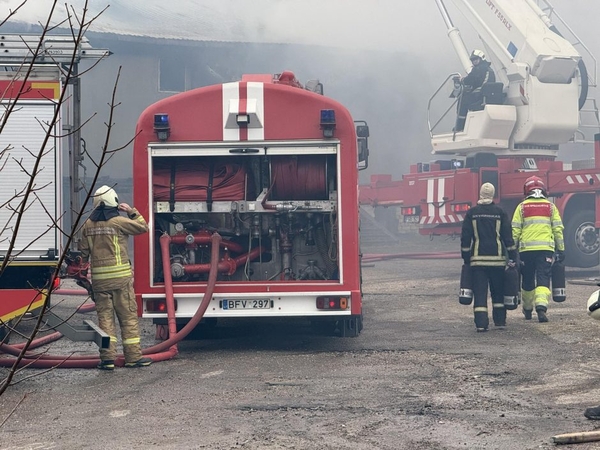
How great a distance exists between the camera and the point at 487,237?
9.34 m

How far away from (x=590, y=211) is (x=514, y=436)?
1036cm

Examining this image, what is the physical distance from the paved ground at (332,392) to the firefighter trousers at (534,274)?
283 millimetres

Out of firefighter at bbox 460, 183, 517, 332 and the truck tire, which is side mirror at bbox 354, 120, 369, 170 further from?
the truck tire

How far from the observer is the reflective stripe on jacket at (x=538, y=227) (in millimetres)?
9703

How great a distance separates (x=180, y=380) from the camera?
6949 mm

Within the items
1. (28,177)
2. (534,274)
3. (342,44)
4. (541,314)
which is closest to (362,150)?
(534,274)

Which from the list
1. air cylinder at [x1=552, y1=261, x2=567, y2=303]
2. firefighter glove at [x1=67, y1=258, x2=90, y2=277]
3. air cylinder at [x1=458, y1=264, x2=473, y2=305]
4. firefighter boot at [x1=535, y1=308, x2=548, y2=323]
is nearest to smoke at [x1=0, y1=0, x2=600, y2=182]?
air cylinder at [x1=552, y1=261, x2=567, y2=303]

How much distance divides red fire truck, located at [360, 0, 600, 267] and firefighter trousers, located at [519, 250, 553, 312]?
4.76 metres

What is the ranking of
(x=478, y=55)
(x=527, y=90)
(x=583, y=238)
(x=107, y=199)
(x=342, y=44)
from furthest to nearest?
(x=342, y=44), (x=478, y=55), (x=527, y=90), (x=583, y=238), (x=107, y=199)

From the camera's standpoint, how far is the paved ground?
5.13 meters

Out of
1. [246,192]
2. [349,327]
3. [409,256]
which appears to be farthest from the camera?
[409,256]

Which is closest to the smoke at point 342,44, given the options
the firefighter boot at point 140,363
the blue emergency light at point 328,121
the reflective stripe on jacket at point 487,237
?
the reflective stripe on jacket at point 487,237

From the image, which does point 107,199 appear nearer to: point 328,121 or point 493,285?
point 328,121

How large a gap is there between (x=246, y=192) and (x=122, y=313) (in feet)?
5.43
